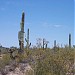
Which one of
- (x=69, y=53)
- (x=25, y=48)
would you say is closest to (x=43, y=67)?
(x=69, y=53)

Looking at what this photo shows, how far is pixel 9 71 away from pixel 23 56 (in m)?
4.01

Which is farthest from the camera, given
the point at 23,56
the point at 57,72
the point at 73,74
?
the point at 23,56

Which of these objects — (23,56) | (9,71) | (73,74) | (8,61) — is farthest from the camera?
(23,56)

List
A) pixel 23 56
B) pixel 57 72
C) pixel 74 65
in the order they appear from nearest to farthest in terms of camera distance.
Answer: pixel 57 72 < pixel 74 65 < pixel 23 56

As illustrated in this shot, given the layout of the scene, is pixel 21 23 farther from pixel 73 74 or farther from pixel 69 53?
pixel 73 74

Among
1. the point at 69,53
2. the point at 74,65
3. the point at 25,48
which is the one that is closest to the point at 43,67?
the point at 74,65

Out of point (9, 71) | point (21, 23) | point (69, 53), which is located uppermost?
point (21, 23)

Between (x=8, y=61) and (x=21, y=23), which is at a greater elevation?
(x=21, y=23)

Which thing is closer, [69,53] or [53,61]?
[53,61]

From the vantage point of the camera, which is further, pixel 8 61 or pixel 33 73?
pixel 8 61

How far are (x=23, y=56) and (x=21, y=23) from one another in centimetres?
249

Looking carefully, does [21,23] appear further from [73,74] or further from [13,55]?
[73,74]

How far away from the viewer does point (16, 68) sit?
15.0 metres

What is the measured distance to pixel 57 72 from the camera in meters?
11.1
